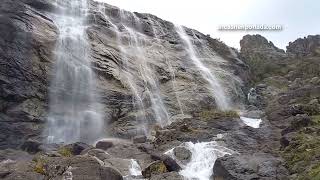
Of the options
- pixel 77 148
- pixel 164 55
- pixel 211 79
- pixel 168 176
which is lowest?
pixel 168 176

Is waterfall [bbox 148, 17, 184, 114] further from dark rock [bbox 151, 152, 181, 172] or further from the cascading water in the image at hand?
dark rock [bbox 151, 152, 181, 172]

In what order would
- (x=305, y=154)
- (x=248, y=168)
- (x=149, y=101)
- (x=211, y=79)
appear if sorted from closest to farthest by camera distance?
(x=248, y=168), (x=305, y=154), (x=149, y=101), (x=211, y=79)

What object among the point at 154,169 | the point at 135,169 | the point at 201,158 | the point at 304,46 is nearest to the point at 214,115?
the point at 201,158

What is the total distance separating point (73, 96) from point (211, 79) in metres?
15.7

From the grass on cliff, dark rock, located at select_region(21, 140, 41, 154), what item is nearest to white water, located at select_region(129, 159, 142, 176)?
dark rock, located at select_region(21, 140, 41, 154)

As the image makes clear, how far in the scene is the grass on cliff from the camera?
79.8 ft

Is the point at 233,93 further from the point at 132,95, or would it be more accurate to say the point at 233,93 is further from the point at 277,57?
the point at 277,57

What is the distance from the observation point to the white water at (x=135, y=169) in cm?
2704

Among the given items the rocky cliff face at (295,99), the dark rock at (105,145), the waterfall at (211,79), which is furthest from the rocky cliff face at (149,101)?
the waterfall at (211,79)

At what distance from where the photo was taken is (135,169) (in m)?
27.6

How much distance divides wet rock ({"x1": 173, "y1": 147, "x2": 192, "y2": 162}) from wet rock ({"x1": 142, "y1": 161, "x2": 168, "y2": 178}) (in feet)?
8.79

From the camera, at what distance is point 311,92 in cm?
4147

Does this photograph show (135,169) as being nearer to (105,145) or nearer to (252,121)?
(105,145)

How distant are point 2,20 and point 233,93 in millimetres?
23394
